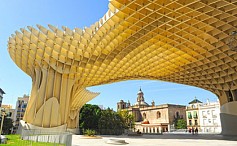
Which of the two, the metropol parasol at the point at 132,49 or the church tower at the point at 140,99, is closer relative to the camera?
the metropol parasol at the point at 132,49

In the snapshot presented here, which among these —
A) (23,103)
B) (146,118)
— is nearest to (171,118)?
(146,118)

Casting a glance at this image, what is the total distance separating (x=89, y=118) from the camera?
181ft

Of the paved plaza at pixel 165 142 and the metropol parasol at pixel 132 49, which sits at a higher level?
the metropol parasol at pixel 132 49

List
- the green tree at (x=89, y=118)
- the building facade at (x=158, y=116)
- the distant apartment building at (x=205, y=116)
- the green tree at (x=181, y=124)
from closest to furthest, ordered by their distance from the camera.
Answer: the green tree at (x=89, y=118), the distant apartment building at (x=205, y=116), the green tree at (x=181, y=124), the building facade at (x=158, y=116)

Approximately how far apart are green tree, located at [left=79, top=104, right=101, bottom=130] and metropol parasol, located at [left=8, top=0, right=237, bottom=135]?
77.4 ft

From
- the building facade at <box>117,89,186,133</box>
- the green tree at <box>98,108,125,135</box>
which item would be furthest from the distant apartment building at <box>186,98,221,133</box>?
the green tree at <box>98,108,125,135</box>

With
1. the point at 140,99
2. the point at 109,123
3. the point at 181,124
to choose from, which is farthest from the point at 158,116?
the point at 109,123

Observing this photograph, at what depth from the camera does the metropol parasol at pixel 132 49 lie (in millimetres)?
18328

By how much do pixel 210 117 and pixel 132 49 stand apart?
2046 inches

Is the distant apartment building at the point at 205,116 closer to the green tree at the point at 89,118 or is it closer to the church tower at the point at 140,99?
the green tree at the point at 89,118

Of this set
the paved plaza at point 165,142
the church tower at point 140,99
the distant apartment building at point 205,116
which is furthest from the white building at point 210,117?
the church tower at point 140,99

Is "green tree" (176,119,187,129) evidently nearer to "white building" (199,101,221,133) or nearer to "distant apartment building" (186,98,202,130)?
"distant apartment building" (186,98,202,130)

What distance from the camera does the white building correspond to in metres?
63.1

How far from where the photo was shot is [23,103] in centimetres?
9819
